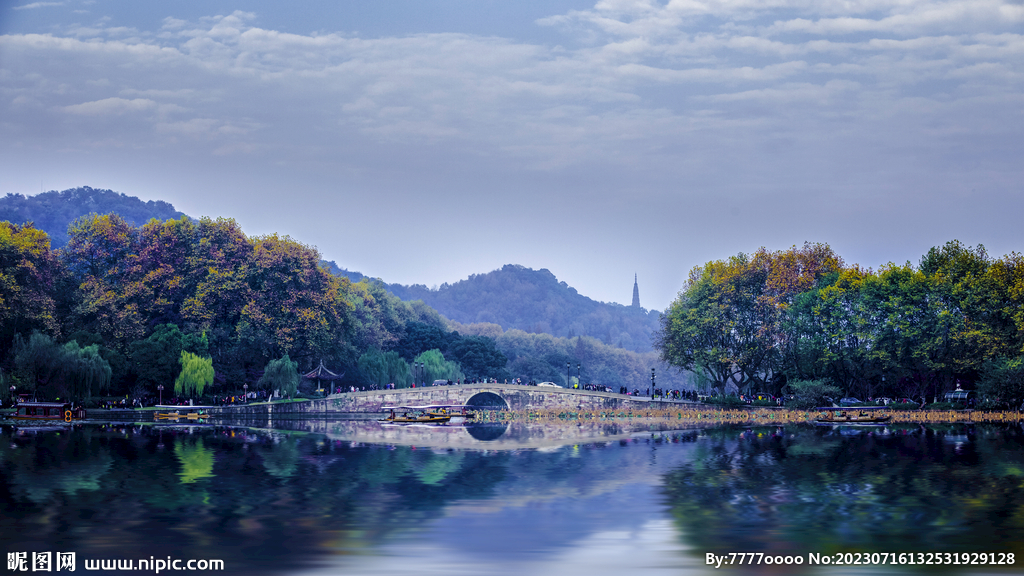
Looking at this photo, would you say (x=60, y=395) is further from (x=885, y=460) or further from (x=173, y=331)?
(x=885, y=460)

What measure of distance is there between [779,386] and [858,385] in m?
6.87

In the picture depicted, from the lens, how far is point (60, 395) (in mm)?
70812

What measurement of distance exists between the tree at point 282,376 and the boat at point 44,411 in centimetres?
1592

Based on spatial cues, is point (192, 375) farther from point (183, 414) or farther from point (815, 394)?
point (815, 394)

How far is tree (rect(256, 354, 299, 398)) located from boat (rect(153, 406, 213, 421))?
6.03m

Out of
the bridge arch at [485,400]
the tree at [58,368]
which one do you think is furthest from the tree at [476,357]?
the tree at [58,368]

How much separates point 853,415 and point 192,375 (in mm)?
52957

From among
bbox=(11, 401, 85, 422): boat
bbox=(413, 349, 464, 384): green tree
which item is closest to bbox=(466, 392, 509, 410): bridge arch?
bbox=(413, 349, 464, 384): green tree

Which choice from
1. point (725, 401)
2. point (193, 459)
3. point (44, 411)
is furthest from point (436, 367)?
point (193, 459)

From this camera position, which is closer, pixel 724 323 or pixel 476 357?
pixel 724 323

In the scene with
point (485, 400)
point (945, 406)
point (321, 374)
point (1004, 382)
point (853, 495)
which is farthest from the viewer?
point (485, 400)

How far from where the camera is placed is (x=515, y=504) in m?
33.7

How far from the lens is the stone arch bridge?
83.4 m

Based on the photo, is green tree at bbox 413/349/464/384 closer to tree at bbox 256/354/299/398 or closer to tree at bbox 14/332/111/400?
tree at bbox 256/354/299/398
